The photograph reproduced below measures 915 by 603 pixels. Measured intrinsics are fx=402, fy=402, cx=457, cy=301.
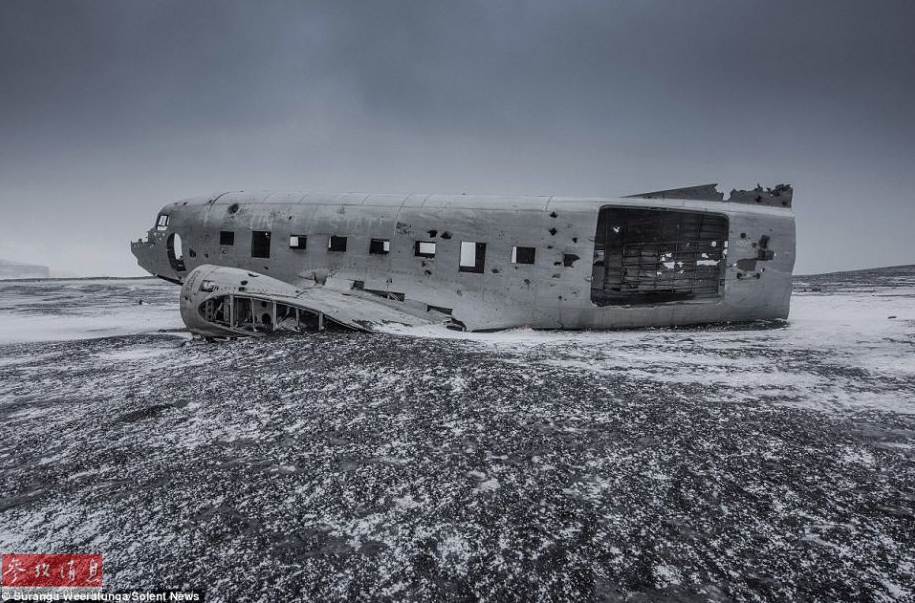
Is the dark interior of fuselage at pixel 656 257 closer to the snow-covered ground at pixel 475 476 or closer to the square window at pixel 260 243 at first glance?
the snow-covered ground at pixel 475 476

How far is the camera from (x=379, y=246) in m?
10.4

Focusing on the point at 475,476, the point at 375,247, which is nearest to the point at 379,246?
the point at 375,247

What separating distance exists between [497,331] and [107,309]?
14582mm

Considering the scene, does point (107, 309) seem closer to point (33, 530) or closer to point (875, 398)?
point (33, 530)

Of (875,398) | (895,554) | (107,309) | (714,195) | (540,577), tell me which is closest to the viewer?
(540,577)

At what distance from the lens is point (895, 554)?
7.26 feet

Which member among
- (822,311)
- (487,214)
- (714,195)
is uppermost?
(714,195)

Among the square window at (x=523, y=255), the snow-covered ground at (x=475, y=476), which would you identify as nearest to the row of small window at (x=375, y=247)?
the square window at (x=523, y=255)

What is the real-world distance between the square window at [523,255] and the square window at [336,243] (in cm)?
442

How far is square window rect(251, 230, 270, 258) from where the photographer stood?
1096 cm

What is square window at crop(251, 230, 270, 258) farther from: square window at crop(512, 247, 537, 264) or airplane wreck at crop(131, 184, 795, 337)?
square window at crop(512, 247, 537, 264)

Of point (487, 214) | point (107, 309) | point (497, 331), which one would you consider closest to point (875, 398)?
point (497, 331)

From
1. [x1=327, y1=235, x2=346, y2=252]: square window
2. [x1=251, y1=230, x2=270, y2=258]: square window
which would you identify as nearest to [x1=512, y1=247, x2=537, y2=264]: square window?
[x1=327, y1=235, x2=346, y2=252]: square window

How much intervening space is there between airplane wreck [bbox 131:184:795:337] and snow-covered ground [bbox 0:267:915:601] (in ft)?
11.7
